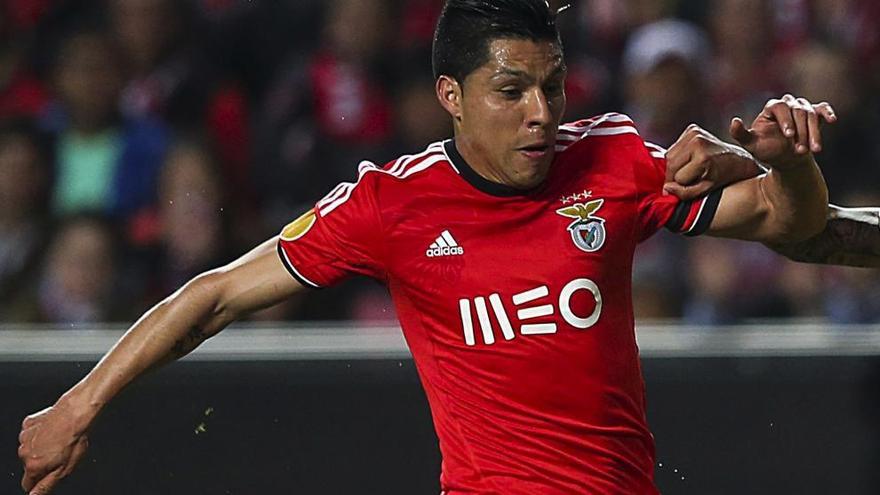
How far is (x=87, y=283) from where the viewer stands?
25.7 feet

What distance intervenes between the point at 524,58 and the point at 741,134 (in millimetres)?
576

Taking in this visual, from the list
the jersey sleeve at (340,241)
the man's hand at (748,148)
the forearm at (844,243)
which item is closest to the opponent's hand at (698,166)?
the man's hand at (748,148)

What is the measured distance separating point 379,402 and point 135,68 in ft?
10.7

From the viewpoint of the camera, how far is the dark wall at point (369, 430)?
5879mm

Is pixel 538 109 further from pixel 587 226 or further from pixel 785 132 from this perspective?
pixel 785 132

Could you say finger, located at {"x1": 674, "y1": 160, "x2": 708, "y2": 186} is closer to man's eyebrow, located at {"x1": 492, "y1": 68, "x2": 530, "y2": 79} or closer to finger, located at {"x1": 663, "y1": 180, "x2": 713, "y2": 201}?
finger, located at {"x1": 663, "y1": 180, "x2": 713, "y2": 201}

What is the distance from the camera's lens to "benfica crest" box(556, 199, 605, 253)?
4.19 metres

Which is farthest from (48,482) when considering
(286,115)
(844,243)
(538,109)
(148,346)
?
(286,115)

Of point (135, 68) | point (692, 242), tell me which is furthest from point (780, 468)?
point (135, 68)

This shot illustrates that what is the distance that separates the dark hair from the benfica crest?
1.38ft

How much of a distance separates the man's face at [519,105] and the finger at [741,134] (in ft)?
1.49

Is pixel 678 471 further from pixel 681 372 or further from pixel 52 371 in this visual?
pixel 52 371

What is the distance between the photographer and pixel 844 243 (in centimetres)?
448

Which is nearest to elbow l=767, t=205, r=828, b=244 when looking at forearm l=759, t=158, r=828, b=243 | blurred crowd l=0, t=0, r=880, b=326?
forearm l=759, t=158, r=828, b=243
